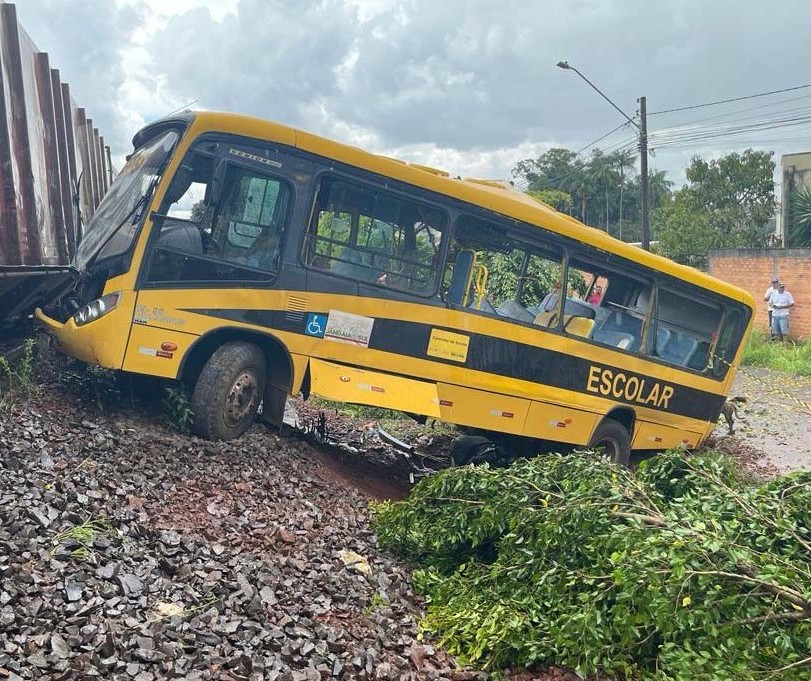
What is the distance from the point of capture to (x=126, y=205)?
6695 mm

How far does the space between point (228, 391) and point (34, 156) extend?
5.56 m

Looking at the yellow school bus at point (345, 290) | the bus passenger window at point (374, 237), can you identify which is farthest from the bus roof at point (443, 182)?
the bus passenger window at point (374, 237)

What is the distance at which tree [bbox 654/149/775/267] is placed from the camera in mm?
32062

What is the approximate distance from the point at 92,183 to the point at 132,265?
9753mm

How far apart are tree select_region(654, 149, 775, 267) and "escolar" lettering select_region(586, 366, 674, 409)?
79.2 feet

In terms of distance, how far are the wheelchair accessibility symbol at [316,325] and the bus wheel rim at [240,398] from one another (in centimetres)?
65

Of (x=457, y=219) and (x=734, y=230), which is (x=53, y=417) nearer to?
(x=457, y=219)

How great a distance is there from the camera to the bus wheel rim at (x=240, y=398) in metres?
6.54

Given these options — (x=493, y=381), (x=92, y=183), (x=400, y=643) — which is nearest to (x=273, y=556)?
(x=400, y=643)

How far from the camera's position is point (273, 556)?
4.69 m

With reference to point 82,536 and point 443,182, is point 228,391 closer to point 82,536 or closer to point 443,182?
point 82,536

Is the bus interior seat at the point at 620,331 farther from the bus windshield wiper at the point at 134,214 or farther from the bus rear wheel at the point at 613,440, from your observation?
the bus windshield wiper at the point at 134,214

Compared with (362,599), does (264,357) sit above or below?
above

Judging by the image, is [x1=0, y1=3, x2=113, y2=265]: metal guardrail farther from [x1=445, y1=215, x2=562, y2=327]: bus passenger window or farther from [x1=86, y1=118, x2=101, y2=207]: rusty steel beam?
[x1=445, y1=215, x2=562, y2=327]: bus passenger window
